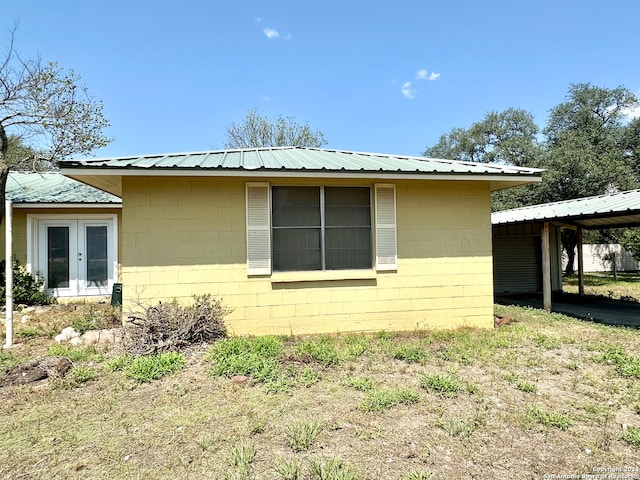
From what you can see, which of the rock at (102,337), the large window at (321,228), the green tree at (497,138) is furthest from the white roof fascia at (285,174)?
the green tree at (497,138)

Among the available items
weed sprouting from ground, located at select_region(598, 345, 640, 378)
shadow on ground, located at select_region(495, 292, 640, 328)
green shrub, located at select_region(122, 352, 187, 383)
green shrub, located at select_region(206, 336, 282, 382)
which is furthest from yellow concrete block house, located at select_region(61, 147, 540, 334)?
shadow on ground, located at select_region(495, 292, 640, 328)

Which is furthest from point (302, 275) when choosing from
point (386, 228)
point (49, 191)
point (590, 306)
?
point (590, 306)

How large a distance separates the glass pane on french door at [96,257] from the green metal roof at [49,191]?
31.4 inches

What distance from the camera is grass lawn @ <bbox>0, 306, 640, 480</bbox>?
2533mm

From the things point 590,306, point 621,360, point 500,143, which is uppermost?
point 500,143

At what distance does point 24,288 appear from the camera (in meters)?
8.50

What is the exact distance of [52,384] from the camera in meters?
3.94

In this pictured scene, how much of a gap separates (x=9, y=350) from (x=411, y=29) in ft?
42.5

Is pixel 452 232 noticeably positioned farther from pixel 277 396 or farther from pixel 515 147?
pixel 515 147

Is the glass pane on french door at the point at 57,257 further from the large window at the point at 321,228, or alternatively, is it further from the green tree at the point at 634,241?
the green tree at the point at 634,241

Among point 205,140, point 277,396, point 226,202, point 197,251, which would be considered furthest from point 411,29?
point 205,140

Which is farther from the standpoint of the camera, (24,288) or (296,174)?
(24,288)

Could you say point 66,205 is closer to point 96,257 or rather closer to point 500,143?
point 96,257

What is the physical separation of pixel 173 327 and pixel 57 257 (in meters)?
6.24
